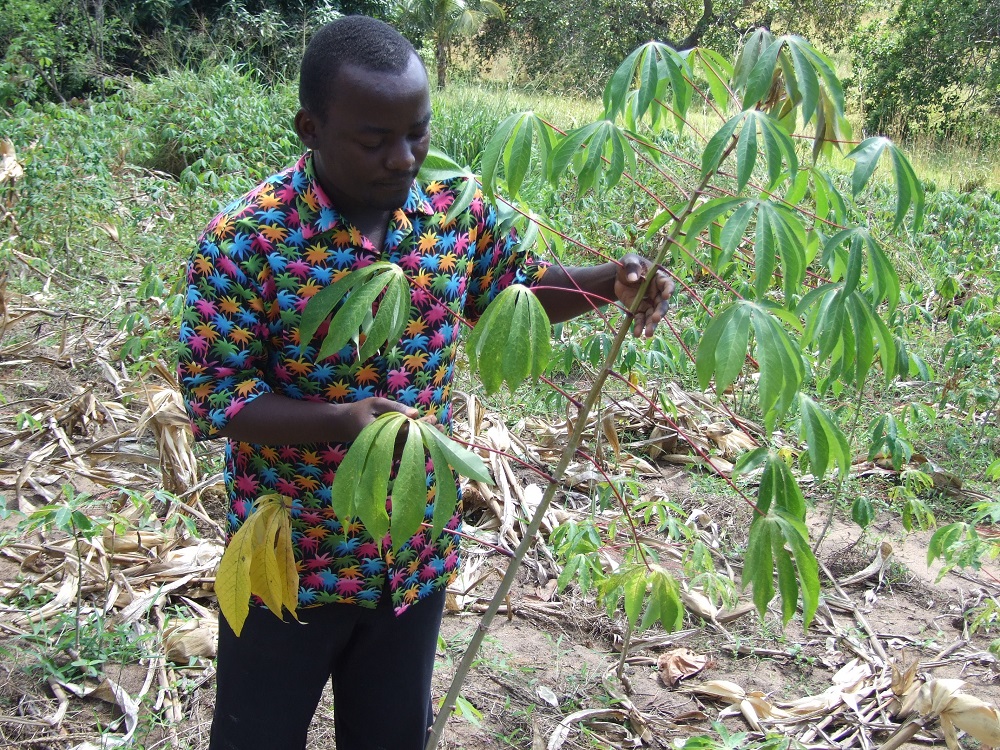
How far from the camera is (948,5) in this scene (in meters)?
10.9

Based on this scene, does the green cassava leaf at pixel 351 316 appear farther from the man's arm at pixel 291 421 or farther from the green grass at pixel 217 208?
the green grass at pixel 217 208

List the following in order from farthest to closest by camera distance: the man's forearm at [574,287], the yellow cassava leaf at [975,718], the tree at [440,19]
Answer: the tree at [440,19] → the yellow cassava leaf at [975,718] → the man's forearm at [574,287]

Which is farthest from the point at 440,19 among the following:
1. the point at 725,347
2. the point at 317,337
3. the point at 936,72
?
the point at 725,347

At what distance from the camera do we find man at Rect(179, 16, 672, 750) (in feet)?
3.54

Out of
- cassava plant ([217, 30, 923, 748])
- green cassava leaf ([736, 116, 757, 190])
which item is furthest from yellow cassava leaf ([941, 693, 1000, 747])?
green cassava leaf ([736, 116, 757, 190])

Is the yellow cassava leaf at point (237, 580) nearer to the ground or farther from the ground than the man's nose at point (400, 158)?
nearer to the ground

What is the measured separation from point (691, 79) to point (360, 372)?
0.60 meters

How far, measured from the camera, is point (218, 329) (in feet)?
3.62

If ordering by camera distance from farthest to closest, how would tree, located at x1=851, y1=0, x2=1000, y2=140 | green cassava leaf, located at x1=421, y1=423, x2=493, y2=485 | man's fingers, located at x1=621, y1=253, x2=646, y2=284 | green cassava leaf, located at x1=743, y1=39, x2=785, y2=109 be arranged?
tree, located at x1=851, y1=0, x2=1000, y2=140, man's fingers, located at x1=621, y1=253, x2=646, y2=284, green cassava leaf, located at x1=743, y1=39, x2=785, y2=109, green cassava leaf, located at x1=421, y1=423, x2=493, y2=485

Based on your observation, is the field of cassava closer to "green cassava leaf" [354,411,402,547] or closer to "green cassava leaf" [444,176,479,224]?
"green cassava leaf" [444,176,479,224]

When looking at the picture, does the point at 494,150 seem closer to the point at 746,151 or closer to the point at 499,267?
the point at 499,267

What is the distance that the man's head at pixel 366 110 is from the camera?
105 cm

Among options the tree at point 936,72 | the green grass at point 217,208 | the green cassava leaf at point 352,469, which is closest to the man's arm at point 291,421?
the green cassava leaf at point 352,469

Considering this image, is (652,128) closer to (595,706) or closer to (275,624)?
(275,624)
